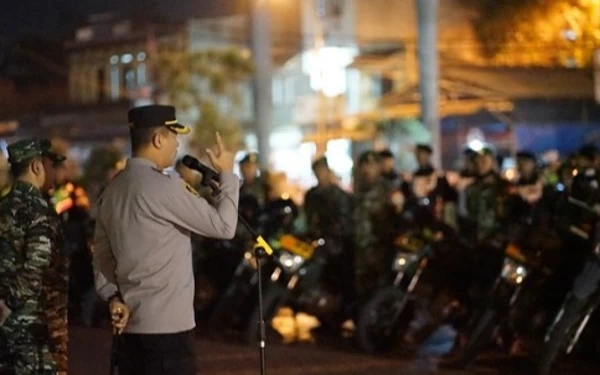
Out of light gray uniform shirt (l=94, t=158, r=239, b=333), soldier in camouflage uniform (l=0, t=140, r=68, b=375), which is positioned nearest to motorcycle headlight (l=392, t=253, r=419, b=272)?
soldier in camouflage uniform (l=0, t=140, r=68, b=375)

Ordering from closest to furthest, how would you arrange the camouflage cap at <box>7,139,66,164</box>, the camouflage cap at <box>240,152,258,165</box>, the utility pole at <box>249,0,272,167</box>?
the camouflage cap at <box>7,139,66,164</box>, the camouflage cap at <box>240,152,258,165</box>, the utility pole at <box>249,0,272,167</box>

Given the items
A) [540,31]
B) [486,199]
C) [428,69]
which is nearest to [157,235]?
[486,199]

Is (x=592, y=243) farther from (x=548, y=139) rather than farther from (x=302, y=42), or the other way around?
(x=302, y=42)

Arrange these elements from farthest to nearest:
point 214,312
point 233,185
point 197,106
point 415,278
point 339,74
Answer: point 339,74 < point 197,106 < point 214,312 < point 415,278 < point 233,185

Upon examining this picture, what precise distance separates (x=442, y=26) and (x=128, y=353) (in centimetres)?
3311

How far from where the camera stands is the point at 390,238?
36.0 feet


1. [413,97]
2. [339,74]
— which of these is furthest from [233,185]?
[339,74]

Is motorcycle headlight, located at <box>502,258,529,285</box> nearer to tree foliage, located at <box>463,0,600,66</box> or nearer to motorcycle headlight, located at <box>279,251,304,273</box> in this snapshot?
motorcycle headlight, located at <box>279,251,304,273</box>

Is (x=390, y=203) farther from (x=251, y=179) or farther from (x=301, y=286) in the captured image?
(x=251, y=179)

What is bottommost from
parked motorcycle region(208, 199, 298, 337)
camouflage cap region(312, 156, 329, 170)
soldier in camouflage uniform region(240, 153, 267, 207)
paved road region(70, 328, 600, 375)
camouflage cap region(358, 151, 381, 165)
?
paved road region(70, 328, 600, 375)

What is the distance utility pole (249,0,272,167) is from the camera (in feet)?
67.0

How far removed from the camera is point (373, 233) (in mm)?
11039

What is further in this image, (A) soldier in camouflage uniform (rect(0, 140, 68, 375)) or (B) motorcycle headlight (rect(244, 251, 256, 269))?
(B) motorcycle headlight (rect(244, 251, 256, 269))

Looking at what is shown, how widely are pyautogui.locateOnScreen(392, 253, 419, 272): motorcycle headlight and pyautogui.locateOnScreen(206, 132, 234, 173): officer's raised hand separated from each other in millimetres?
5040
